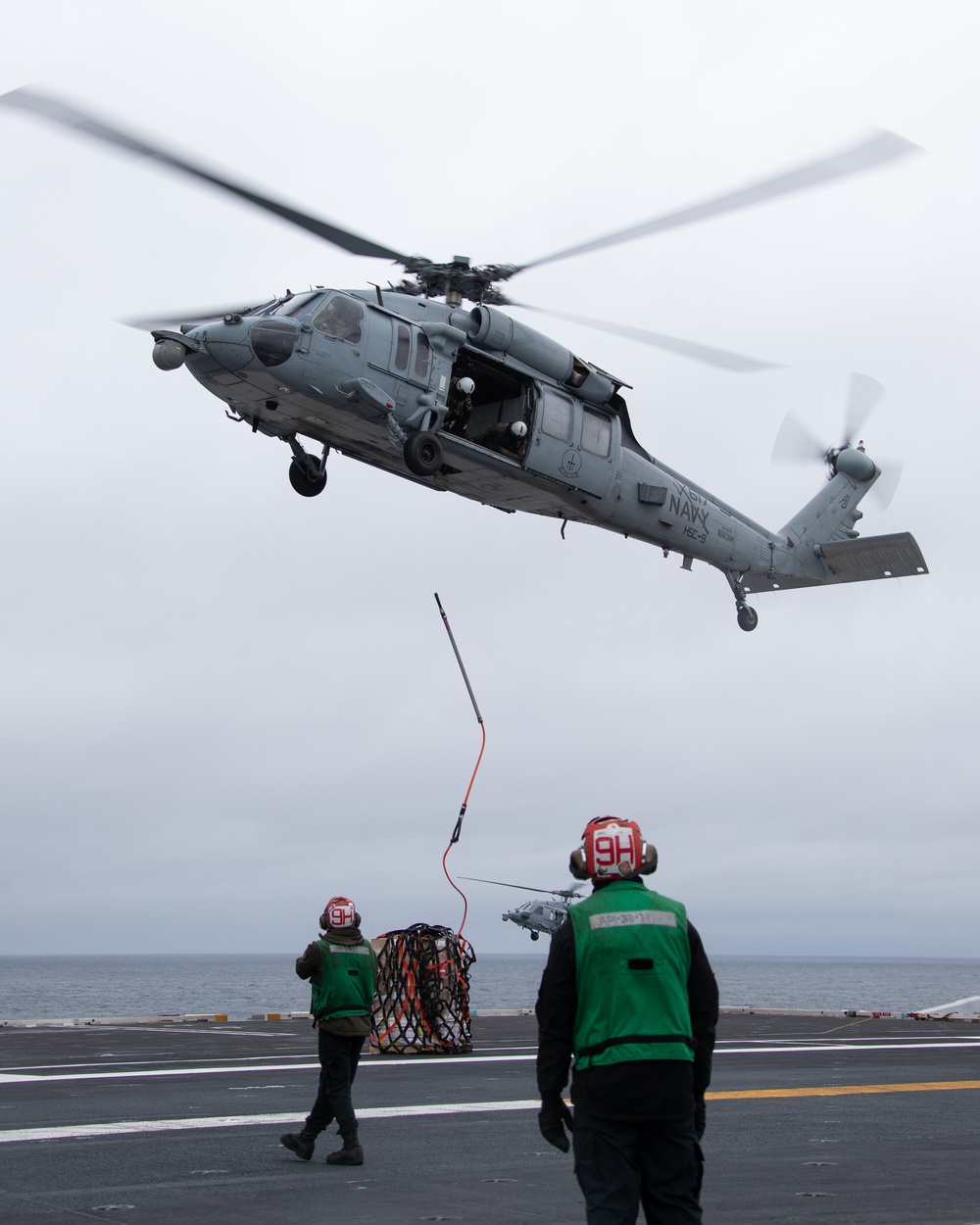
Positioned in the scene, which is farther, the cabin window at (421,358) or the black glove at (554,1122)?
the cabin window at (421,358)

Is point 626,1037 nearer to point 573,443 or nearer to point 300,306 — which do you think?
point 300,306

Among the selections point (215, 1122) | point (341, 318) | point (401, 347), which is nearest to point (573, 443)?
point (401, 347)

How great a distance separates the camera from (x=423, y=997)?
19078 millimetres

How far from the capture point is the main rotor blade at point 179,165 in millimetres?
13359

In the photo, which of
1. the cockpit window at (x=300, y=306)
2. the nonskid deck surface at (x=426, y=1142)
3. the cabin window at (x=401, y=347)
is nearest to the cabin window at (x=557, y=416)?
the cabin window at (x=401, y=347)

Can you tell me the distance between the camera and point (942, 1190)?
8398 mm

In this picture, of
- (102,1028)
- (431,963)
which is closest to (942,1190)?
(431,963)

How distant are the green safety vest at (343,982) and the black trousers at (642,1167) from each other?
4932 mm

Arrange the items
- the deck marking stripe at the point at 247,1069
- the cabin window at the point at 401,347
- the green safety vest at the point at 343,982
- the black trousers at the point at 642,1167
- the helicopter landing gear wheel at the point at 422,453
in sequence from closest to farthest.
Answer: the black trousers at the point at 642,1167, the green safety vest at the point at 343,982, the deck marking stripe at the point at 247,1069, the helicopter landing gear wheel at the point at 422,453, the cabin window at the point at 401,347

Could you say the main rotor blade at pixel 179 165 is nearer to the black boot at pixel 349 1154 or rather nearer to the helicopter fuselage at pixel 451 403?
the helicopter fuselage at pixel 451 403

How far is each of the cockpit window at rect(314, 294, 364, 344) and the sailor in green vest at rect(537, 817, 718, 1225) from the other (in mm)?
12962

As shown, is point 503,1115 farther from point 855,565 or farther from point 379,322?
point 855,565

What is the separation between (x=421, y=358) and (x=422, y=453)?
1.43 meters

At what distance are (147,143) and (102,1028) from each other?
1709 cm
